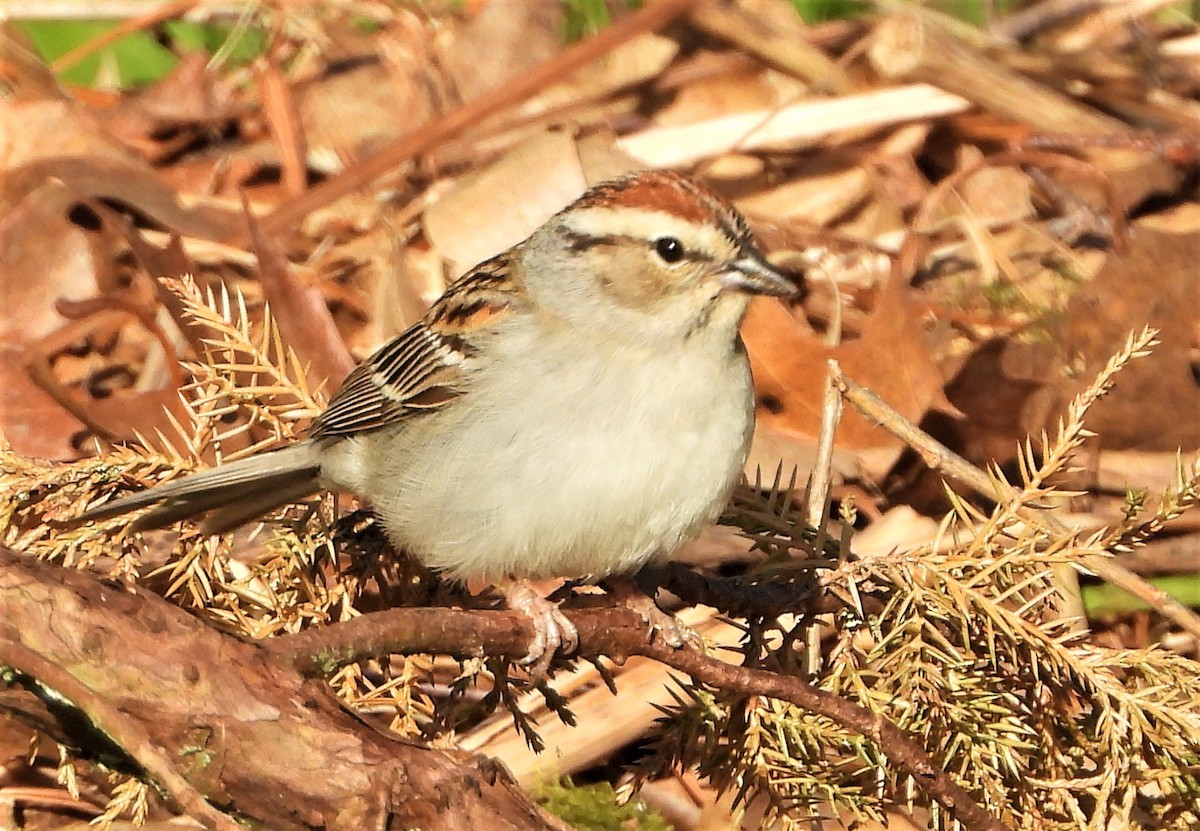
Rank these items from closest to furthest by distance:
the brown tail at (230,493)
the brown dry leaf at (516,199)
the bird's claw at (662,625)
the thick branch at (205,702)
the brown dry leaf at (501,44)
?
the thick branch at (205,702), the bird's claw at (662,625), the brown tail at (230,493), the brown dry leaf at (516,199), the brown dry leaf at (501,44)

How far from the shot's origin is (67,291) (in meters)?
4.14

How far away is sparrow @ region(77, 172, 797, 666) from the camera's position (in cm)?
247

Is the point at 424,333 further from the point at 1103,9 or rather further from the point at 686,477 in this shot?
the point at 1103,9

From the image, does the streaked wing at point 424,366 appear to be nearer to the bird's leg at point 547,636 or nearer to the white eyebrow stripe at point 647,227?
the white eyebrow stripe at point 647,227

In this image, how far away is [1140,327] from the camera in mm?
3477

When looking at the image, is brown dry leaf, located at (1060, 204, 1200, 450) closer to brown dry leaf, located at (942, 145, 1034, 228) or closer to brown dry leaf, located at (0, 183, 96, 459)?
brown dry leaf, located at (942, 145, 1034, 228)

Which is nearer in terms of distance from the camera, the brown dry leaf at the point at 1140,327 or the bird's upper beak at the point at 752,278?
the bird's upper beak at the point at 752,278

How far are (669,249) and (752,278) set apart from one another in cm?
17

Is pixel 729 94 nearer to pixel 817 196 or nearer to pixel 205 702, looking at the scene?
pixel 817 196

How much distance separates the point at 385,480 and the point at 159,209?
6.44ft

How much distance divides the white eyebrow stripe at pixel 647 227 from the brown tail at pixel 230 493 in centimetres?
67

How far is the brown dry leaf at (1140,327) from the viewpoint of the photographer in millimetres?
3471

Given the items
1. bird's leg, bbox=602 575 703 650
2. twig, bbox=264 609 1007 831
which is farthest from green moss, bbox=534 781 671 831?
twig, bbox=264 609 1007 831

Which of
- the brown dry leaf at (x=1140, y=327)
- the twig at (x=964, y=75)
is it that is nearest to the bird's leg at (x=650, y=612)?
the brown dry leaf at (x=1140, y=327)
